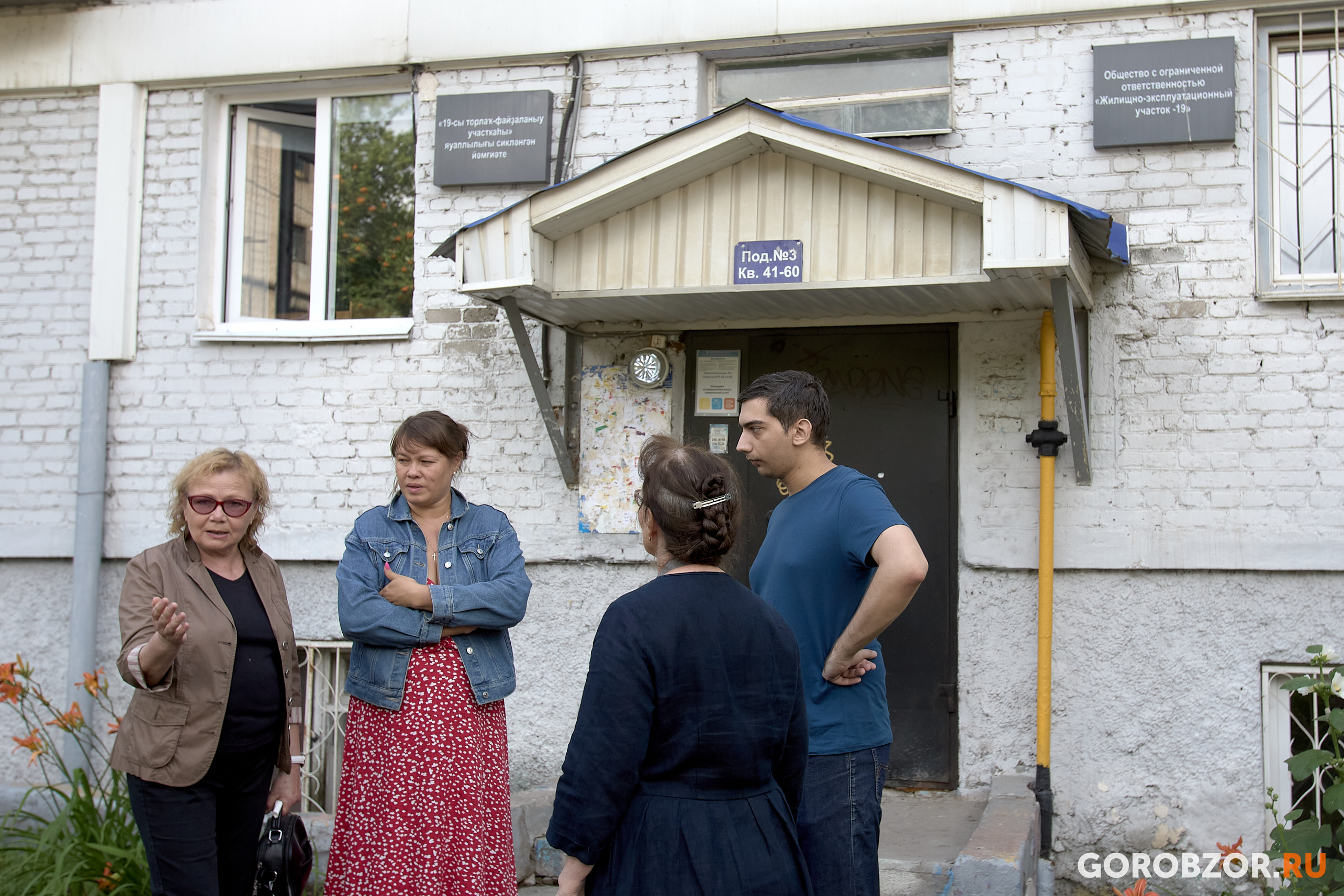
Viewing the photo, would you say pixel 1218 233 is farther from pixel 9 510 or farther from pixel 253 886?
pixel 9 510

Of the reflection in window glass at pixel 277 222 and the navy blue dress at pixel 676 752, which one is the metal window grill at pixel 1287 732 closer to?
the navy blue dress at pixel 676 752

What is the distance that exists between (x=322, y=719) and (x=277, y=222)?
266 cm

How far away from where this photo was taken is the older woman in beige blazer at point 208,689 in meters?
2.79

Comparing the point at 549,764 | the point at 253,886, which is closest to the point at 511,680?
the point at 253,886

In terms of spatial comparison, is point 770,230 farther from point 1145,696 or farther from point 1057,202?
point 1145,696

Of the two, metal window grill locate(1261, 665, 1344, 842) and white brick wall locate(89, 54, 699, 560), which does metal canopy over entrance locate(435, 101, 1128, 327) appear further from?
metal window grill locate(1261, 665, 1344, 842)

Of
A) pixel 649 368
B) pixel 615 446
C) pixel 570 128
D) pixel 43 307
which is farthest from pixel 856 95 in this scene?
pixel 43 307

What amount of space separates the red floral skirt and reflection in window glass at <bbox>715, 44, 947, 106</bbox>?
10.7 ft

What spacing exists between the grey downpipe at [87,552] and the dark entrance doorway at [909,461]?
3.27 meters

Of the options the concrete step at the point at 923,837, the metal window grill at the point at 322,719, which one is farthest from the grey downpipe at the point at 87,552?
the concrete step at the point at 923,837

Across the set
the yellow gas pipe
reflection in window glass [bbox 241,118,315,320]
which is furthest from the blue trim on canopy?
reflection in window glass [bbox 241,118,315,320]

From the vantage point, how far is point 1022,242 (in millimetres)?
3787

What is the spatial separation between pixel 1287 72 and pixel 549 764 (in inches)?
179

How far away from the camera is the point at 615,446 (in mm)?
5148
